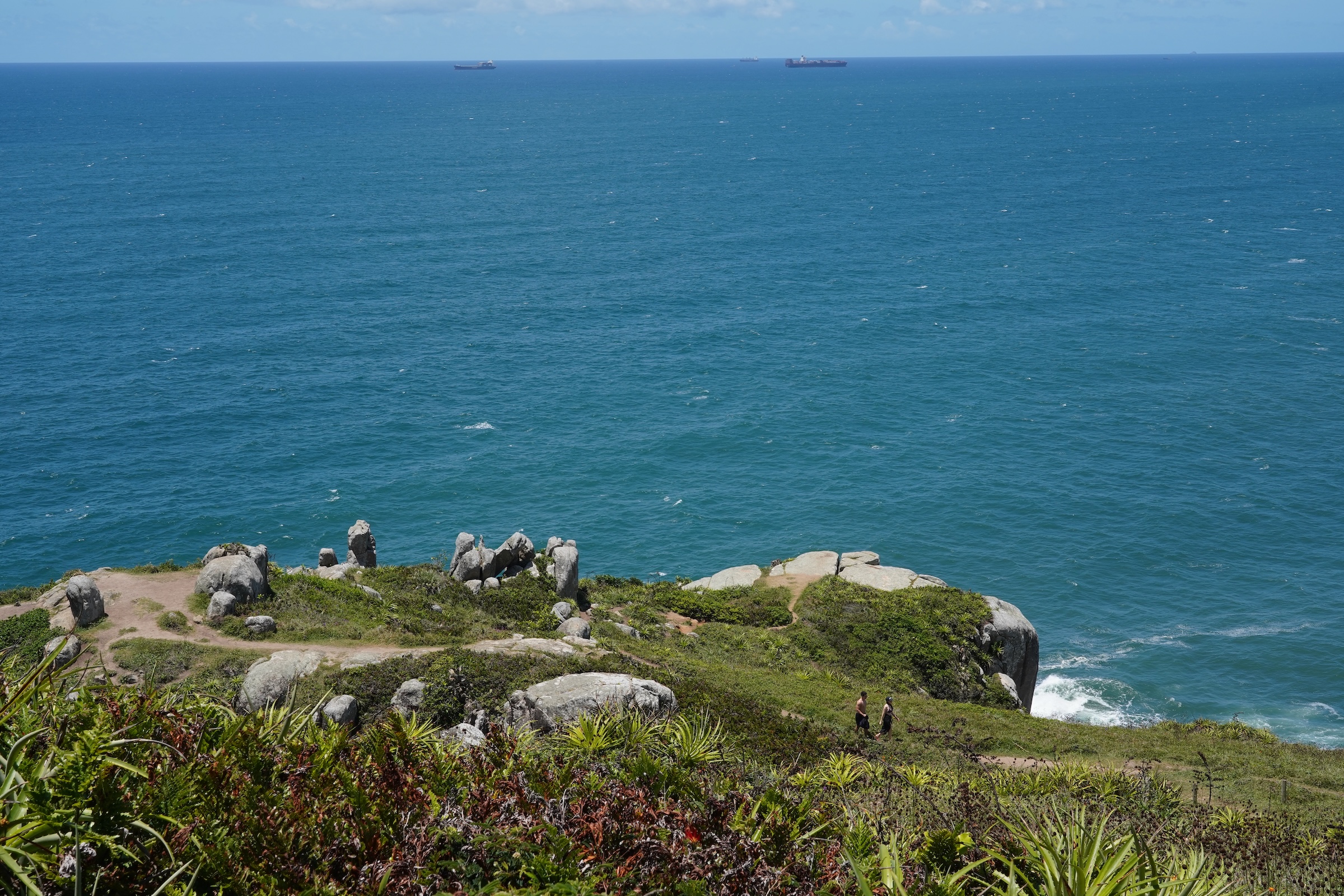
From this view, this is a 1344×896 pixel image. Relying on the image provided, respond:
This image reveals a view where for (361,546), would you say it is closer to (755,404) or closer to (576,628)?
(576,628)

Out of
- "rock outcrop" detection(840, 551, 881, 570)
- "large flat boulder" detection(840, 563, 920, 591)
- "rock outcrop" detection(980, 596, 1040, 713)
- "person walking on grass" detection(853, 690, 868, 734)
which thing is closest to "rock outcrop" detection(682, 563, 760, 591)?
"rock outcrop" detection(840, 551, 881, 570)

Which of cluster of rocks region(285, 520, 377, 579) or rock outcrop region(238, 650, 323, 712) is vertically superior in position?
rock outcrop region(238, 650, 323, 712)

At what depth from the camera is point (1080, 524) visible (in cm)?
6178

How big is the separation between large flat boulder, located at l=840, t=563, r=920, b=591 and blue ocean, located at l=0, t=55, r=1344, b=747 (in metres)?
10.3

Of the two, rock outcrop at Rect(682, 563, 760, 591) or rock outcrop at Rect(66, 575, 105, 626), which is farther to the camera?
rock outcrop at Rect(682, 563, 760, 591)

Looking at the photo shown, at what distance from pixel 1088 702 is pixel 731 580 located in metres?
19.1

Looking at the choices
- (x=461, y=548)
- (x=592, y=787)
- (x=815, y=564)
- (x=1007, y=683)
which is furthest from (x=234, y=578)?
(x=1007, y=683)

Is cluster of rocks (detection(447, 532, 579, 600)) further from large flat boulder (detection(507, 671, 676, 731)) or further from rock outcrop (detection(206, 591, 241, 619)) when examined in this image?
large flat boulder (detection(507, 671, 676, 731))

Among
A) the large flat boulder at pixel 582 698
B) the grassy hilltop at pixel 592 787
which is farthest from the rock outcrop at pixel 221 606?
the large flat boulder at pixel 582 698

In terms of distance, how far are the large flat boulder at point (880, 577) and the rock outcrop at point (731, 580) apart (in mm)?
4437

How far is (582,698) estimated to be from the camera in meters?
24.3

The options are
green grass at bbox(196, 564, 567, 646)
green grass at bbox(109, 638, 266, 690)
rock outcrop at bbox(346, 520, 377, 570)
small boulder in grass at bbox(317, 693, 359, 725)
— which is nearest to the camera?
small boulder in grass at bbox(317, 693, 359, 725)

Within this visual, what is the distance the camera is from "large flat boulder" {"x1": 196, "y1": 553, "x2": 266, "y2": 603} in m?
34.3

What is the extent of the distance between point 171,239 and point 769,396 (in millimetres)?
86994
